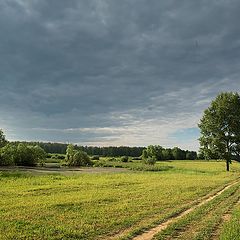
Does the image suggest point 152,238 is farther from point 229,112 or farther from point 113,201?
point 229,112

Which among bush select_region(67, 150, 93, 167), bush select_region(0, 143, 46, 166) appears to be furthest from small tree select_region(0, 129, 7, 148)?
bush select_region(67, 150, 93, 167)

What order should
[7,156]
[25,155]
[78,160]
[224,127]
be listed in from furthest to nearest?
[78,160] < [25,155] < [7,156] < [224,127]

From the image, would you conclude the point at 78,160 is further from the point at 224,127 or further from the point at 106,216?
the point at 106,216

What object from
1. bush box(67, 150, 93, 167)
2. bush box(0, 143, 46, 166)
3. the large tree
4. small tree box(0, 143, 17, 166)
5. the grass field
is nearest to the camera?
the grass field

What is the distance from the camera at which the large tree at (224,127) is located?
62.0m

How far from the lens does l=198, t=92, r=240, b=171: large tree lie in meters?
62.0

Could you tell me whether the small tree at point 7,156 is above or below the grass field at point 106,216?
above

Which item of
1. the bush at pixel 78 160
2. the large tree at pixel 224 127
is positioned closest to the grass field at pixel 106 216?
the large tree at pixel 224 127

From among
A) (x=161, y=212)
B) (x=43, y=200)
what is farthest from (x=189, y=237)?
(x=43, y=200)

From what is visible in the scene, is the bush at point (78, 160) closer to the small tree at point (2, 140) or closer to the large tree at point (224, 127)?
the small tree at point (2, 140)

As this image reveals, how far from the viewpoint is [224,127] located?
62938mm

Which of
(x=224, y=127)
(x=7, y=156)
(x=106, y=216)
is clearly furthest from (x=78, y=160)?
(x=106, y=216)

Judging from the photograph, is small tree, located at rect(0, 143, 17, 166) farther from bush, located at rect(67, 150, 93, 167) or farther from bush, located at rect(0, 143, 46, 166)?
bush, located at rect(67, 150, 93, 167)

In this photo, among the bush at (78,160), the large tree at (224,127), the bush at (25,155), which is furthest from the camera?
the bush at (78,160)
